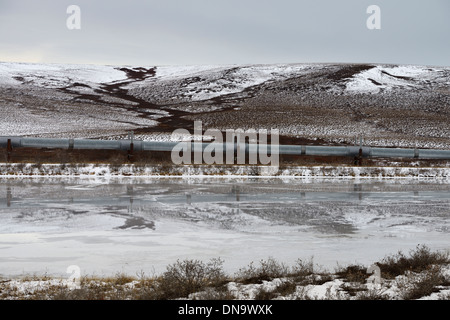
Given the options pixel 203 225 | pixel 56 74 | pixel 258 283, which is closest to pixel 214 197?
pixel 203 225

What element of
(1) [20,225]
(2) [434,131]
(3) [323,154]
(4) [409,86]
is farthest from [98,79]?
(1) [20,225]

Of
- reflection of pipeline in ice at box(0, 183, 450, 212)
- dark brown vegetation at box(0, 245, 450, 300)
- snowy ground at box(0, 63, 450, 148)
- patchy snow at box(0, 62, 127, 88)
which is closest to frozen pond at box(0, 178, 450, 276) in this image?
reflection of pipeline in ice at box(0, 183, 450, 212)

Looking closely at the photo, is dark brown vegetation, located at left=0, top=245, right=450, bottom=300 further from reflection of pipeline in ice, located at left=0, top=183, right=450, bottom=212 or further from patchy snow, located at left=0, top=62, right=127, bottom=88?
patchy snow, located at left=0, top=62, right=127, bottom=88

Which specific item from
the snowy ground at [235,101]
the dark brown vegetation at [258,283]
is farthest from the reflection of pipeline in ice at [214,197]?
the snowy ground at [235,101]

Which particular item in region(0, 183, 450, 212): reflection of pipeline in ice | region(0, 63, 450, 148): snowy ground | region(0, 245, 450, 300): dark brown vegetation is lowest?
region(0, 245, 450, 300): dark brown vegetation

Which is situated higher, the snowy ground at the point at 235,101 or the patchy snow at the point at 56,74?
the patchy snow at the point at 56,74

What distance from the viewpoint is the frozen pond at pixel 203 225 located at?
855 centimetres

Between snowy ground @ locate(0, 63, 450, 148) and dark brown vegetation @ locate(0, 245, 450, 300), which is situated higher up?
snowy ground @ locate(0, 63, 450, 148)

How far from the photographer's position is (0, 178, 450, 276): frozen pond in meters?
8.55

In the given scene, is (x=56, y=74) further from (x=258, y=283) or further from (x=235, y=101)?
(x=258, y=283)

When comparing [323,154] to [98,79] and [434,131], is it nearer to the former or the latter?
[434,131]

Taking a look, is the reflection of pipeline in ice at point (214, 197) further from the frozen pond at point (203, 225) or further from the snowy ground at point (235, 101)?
the snowy ground at point (235, 101)

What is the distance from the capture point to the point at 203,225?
11539mm

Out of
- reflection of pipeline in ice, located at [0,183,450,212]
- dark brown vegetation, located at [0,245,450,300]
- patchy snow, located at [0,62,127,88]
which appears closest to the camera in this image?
dark brown vegetation, located at [0,245,450,300]
